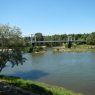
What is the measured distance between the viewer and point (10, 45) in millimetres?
11906

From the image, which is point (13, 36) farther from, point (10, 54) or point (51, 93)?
point (51, 93)

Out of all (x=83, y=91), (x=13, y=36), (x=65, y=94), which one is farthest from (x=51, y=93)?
(x=13, y=36)

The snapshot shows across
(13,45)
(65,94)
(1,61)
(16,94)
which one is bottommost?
(65,94)

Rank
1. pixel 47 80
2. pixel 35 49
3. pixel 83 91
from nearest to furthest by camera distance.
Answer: pixel 83 91 < pixel 47 80 < pixel 35 49

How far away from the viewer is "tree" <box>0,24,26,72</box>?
38.1 feet

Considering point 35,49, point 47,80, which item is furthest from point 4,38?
point 35,49

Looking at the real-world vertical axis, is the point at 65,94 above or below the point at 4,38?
below

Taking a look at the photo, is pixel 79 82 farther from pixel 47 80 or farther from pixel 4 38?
pixel 4 38

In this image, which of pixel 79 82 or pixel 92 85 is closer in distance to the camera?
pixel 92 85

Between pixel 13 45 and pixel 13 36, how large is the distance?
953 millimetres

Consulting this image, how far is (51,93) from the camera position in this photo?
310 inches

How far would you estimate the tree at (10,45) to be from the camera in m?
11.6

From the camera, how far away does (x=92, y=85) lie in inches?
430

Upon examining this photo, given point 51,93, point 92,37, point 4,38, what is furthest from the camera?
point 92,37
